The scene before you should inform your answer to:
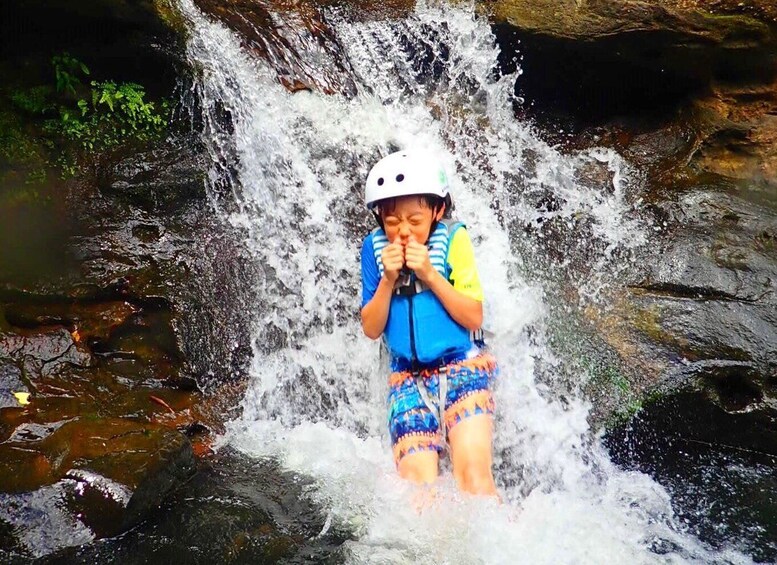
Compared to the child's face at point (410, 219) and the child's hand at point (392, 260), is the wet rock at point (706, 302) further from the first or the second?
the child's hand at point (392, 260)

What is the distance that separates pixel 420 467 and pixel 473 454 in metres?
0.35

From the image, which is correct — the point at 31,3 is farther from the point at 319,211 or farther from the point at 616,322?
the point at 616,322

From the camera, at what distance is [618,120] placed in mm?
6969

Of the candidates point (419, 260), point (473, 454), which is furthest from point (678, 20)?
point (473, 454)

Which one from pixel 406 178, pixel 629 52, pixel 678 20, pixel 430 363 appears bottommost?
pixel 430 363

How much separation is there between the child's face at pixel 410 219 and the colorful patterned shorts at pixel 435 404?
0.88 m

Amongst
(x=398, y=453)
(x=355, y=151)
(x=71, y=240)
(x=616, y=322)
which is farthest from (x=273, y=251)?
(x=616, y=322)

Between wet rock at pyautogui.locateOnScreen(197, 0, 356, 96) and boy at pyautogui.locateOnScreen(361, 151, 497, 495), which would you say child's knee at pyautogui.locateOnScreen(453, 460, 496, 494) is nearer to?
boy at pyautogui.locateOnScreen(361, 151, 497, 495)

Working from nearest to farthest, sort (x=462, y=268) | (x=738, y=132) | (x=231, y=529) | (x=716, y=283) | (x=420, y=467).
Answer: (x=231, y=529), (x=420, y=467), (x=462, y=268), (x=716, y=283), (x=738, y=132)

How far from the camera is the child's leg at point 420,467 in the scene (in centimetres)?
388

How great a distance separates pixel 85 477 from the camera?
3738 millimetres

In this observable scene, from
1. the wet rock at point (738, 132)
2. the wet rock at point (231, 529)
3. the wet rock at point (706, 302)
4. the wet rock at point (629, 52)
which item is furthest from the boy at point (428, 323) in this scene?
the wet rock at point (738, 132)

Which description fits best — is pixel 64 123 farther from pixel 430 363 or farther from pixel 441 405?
pixel 441 405

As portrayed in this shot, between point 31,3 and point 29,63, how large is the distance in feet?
1.77
